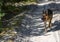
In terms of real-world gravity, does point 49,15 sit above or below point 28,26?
above

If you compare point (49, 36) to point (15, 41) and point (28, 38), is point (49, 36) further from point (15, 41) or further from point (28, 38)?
point (15, 41)

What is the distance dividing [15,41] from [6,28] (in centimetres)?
341

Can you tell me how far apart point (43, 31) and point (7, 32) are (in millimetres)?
1971

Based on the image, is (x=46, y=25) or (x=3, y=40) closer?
(x=3, y=40)

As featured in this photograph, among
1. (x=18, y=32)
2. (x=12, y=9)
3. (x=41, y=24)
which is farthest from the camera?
(x=12, y=9)

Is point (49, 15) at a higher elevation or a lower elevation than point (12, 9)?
higher

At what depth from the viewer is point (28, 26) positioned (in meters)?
15.5

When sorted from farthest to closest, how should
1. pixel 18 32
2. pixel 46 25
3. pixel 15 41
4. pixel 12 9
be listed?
pixel 12 9 < pixel 46 25 < pixel 18 32 < pixel 15 41

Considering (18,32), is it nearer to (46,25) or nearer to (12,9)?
(46,25)

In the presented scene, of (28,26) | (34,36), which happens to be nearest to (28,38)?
(34,36)

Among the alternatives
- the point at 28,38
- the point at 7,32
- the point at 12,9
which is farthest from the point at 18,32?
the point at 12,9

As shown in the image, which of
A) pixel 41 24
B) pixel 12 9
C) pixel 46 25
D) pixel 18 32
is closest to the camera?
pixel 18 32

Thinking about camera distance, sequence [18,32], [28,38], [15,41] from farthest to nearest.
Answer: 1. [18,32]
2. [28,38]
3. [15,41]

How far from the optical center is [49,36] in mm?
12414
